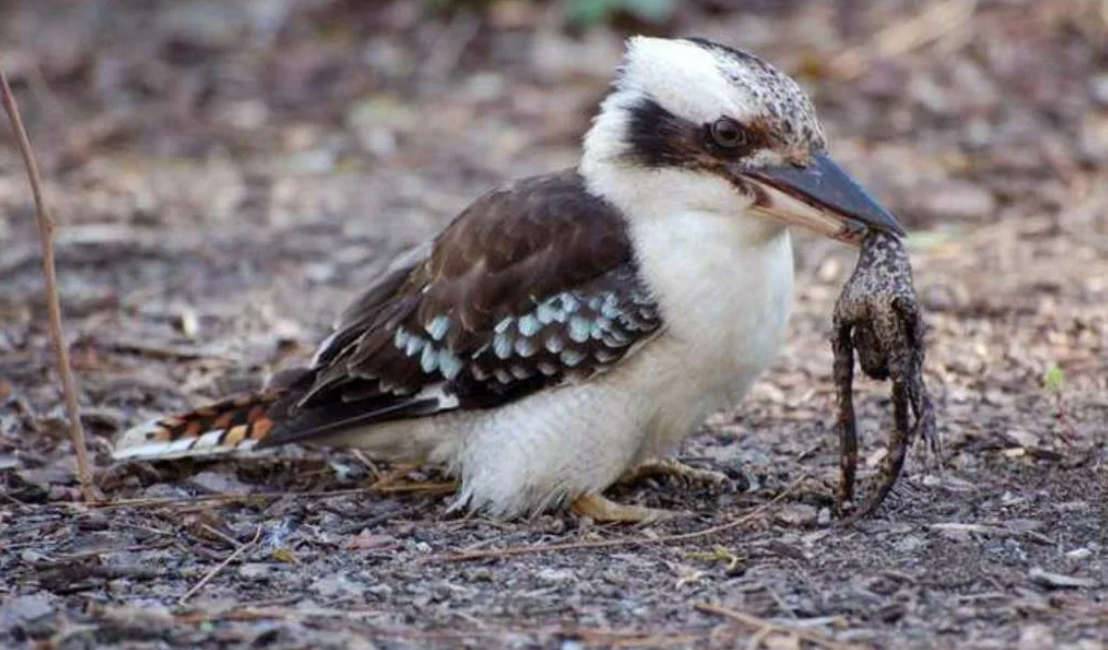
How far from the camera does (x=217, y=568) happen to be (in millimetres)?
5785

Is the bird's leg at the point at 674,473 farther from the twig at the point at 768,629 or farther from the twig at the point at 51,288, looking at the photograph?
the twig at the point at 51,288

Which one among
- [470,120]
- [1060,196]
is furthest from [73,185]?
[1060,196]

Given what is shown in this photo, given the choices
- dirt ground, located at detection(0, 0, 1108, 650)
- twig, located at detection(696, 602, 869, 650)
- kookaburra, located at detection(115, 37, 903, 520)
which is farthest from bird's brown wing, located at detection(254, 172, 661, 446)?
twig, located at detection(696, 602, 869, 650)

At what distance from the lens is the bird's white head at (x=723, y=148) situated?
5914 millimetres

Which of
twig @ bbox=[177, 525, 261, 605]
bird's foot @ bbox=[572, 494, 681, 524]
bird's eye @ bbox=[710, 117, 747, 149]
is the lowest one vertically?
twig @ bbox=[177, 525, 261, 605]

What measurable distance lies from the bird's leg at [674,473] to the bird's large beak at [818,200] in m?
1.03

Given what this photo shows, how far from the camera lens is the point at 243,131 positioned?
37.8 feet

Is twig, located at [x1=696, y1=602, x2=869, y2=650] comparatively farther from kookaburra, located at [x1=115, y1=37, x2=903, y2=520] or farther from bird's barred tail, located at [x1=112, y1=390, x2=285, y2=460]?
bird's barred tail, located at [x1=112, y1=390, x2=285, y2=460]

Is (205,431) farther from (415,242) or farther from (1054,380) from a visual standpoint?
(415,242)

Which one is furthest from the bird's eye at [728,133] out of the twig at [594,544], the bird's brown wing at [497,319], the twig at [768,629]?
the twig at [768,629]

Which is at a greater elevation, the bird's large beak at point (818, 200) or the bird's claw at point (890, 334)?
the bird's large beak at point (818, 200)

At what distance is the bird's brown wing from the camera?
6.10 m

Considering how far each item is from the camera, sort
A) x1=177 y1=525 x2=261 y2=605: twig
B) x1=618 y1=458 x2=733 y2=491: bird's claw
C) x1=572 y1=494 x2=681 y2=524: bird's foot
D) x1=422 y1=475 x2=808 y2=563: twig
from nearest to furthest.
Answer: x1=177 y1=525 x2=261 y2=605: twig < x1=422 y1=475 x2=808 y2=563: twig < x1=572 y1=494 x2=681 y2=524: bird's foot < x1=618 y1=458 x2=733 y2=491: bird's claw

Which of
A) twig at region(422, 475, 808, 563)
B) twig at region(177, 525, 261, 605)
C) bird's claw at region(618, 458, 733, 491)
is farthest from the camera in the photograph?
bird's claw at region(618, 458, 733, 491)
